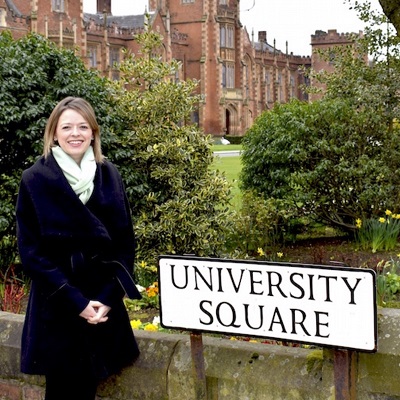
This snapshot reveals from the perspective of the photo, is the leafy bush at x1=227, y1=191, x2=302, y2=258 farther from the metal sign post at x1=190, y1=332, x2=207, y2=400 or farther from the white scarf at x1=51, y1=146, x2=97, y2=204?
the white scarf at x1=51, y1=146, x2=97, y2=204

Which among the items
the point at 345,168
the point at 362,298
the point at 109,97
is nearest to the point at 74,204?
the point at 362,298

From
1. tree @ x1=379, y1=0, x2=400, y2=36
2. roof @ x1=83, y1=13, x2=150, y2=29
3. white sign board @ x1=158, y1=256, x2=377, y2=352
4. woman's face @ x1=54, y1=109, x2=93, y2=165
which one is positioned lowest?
white sign board @ x1=158, y1=256, x2=377, y2=352

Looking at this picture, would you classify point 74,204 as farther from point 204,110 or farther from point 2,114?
point 204,110

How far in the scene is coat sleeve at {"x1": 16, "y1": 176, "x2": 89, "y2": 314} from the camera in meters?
3.07

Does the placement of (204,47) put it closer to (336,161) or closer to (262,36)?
(262,36)

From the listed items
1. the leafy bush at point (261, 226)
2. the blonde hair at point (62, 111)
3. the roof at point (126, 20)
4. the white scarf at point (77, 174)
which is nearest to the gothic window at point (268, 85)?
the roof at point (126, 20)

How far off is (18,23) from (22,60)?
3981cm

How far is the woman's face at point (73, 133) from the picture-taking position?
10.7ft

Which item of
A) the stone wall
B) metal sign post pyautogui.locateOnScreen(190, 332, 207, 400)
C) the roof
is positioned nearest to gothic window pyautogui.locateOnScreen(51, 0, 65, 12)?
the roof

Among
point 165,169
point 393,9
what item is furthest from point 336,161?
point 165,169

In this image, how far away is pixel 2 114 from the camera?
6.82 m

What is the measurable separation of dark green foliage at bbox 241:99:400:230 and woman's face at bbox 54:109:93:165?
22.5 ft

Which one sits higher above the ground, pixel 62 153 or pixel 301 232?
pixel 62 153

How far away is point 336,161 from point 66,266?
7.43m
